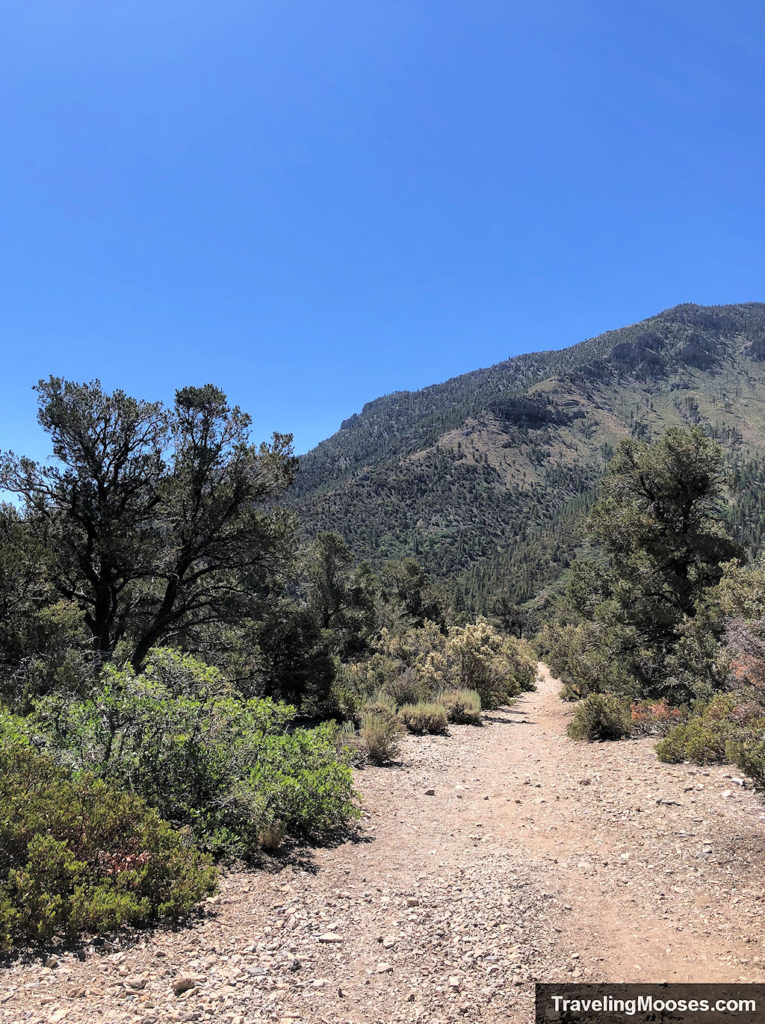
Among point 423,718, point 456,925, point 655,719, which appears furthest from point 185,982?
point 423,718

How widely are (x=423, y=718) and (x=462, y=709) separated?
2.37 m

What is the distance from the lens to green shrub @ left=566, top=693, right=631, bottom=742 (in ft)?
36.3

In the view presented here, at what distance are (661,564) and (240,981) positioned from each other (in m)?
15.8

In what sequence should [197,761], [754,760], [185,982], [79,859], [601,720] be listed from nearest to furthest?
1. [185,982]
2. [79,859]
3. [754,760]
4. [197,761]
5. [601,720]

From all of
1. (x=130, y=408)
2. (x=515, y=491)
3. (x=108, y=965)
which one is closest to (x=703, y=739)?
(x=108, y=965)

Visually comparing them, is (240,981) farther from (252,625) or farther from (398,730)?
(252,625)

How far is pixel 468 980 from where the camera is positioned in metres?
3.37

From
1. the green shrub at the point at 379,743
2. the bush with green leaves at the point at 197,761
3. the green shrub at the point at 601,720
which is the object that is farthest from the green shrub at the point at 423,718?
the bush with green leaves at the point at 197,761

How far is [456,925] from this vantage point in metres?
4.04

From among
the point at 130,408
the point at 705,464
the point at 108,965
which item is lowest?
the point at 108,965

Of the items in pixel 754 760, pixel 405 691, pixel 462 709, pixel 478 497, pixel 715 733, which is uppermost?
pixel 478 497

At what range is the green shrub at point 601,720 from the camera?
11078 mm

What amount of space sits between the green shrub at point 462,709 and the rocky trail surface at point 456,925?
830cm

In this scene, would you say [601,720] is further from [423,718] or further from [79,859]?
[79,859]
